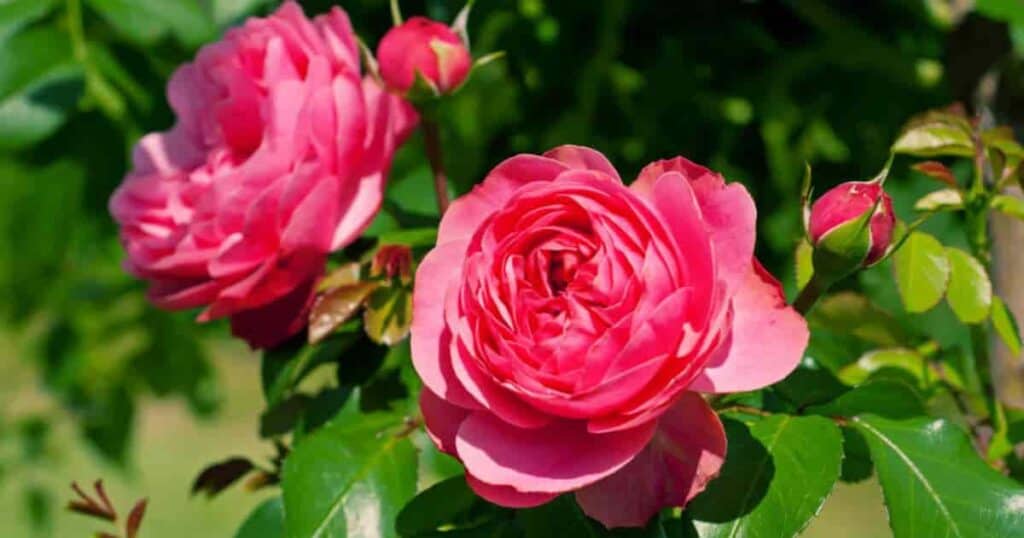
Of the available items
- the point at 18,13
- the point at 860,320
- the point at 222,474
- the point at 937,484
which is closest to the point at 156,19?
the point at 18,13

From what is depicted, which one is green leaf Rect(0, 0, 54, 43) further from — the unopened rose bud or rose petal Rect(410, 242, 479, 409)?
rose petal Rect(410, 242, 479, 409)

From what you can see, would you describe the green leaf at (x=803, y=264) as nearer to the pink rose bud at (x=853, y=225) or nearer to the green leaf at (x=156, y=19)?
the pink rose bud at (x=853, y=225)

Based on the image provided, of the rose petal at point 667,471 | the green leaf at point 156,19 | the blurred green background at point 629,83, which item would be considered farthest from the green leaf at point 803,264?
the green leaf at point 156,19

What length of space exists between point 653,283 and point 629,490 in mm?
95

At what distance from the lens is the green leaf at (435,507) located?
673 millimetres

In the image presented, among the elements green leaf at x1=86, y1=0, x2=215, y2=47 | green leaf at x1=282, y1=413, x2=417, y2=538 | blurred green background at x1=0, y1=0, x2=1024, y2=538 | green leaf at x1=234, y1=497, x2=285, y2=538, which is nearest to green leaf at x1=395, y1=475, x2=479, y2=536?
green leaf at x1=282, y1=413, x2=417, y2=538

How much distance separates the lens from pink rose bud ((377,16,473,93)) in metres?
0.75

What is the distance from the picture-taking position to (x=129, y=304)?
2.34 m

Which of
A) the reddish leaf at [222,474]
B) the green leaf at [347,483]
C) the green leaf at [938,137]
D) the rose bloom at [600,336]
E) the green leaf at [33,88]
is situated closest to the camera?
the rose bloom at [600,336]

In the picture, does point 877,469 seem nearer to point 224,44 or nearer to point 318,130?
point 318,130

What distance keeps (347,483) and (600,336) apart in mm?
185

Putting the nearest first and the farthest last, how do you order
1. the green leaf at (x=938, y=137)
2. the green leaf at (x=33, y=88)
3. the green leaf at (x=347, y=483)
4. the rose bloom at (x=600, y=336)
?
the rose bloom at (x=600, y=336), the green leaf at (x=347, y=483), the green leaf at (x=938, y=137), the green leaf at (x=33, y=88)

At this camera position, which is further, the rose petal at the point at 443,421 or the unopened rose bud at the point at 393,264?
the unopened rose bud at the point at 393,264

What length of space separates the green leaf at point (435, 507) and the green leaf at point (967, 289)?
29 cm
